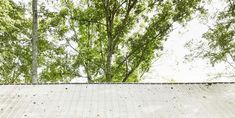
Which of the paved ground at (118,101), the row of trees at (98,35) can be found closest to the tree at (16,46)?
the row of trees at (98,35)

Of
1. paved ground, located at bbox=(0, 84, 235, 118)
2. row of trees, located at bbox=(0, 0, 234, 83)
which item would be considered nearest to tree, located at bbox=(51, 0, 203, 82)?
row of trees, located at bbox=(0, 0, 234, 83)

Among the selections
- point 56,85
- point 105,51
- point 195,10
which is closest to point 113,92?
point 56,85

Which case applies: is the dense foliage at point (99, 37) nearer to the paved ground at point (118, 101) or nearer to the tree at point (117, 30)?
the tree at point (117, 30)

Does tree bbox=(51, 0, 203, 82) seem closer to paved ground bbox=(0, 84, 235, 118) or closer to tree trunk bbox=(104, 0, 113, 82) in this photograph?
tree trunk bbox=(104, 0, 113, 82)

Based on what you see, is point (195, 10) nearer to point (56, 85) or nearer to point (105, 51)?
point (105, 51)

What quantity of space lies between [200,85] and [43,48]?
17052mm

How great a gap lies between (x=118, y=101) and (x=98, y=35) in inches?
776

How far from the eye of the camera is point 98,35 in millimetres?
31016

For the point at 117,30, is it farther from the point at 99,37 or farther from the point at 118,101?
the point at 118,101

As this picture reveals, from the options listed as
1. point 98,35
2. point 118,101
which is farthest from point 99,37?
point 118,101

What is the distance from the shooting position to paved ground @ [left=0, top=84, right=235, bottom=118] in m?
10.4

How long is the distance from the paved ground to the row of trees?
46.7ft

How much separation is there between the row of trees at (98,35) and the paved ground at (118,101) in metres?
14.2

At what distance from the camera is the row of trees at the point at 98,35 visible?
27297mm
